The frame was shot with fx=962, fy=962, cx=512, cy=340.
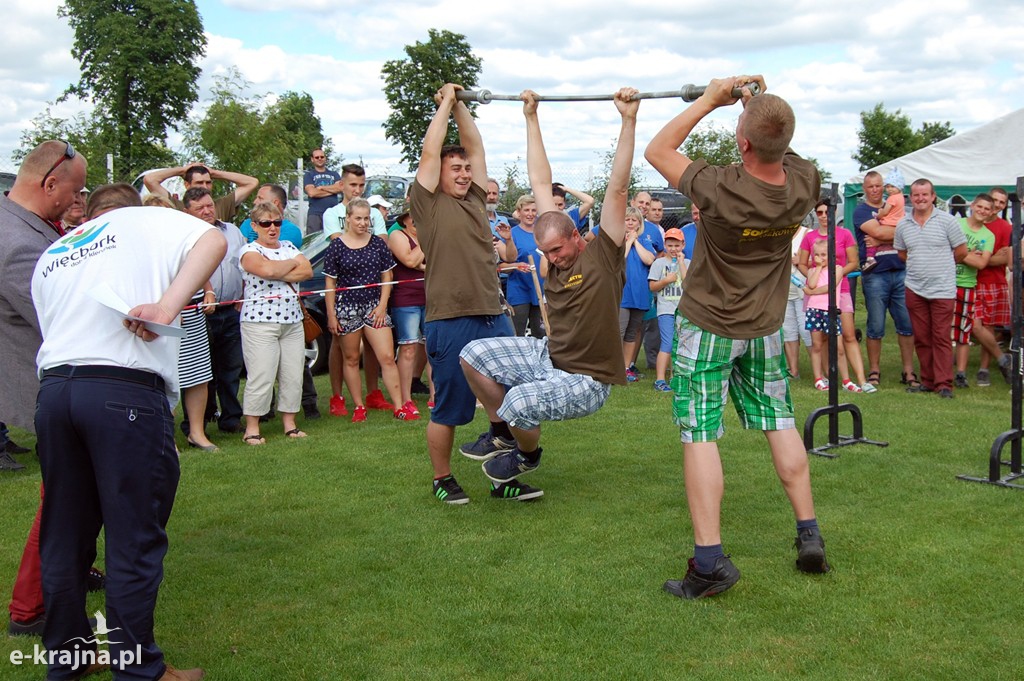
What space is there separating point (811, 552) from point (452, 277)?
2.60m

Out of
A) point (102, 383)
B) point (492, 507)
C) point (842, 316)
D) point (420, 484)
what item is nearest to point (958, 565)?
point (492, 507)

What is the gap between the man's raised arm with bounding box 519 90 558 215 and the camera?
17.6ft

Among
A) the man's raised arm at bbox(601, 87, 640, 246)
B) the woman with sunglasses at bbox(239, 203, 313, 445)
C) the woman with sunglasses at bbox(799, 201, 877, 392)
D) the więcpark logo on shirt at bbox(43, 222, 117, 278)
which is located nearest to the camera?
the więcpark logo on shirt at bbox(43, 222, 117, 278)

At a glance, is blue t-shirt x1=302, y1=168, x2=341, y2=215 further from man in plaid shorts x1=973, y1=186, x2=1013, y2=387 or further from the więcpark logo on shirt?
the więcpark logo on shirt

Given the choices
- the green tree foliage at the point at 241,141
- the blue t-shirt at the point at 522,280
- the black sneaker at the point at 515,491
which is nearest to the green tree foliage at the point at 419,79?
the green tree foliage at the point at 241,141

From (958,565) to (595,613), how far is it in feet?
6.06

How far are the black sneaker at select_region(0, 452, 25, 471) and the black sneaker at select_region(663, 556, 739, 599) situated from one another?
212 inches

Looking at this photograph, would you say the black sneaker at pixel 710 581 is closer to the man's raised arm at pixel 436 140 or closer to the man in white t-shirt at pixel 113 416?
the man in white t-shirt at pixel 113 416

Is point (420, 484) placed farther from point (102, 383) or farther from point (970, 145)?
point (970, 145)

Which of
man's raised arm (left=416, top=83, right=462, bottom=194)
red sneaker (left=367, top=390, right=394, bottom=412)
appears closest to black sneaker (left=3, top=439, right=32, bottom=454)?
red sneaker (left=367, top=390, right=394, bottom=412)

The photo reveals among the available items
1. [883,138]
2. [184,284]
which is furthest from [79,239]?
[883,138]

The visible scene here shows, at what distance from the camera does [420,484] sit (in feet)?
21.0

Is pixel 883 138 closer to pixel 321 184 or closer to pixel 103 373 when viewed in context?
pixel 321 184

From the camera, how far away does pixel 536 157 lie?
17.8 ft
